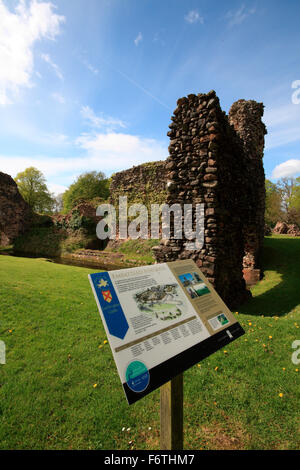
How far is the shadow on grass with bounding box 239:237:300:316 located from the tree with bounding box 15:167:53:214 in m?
31.6

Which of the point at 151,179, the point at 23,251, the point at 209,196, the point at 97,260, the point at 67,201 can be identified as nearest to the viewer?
the point at 209,196

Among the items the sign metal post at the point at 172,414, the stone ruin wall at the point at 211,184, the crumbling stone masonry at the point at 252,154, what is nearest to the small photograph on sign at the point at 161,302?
the sign metal post at the point at 172,414

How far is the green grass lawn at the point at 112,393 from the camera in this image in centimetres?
235

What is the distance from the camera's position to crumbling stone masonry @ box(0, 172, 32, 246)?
76.0 ft

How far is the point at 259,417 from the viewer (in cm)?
257

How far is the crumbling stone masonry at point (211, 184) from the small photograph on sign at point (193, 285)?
3.28 metres

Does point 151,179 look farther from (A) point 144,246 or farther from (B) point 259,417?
(B) point 259,417

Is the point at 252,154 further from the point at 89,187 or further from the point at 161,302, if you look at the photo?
the point at 89,187

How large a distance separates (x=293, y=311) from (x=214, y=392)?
431 centimetres

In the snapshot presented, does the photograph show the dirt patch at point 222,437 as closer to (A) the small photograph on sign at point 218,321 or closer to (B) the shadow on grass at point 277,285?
(A) the small photograph on sign at point 218,321

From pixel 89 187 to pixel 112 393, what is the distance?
34692mm

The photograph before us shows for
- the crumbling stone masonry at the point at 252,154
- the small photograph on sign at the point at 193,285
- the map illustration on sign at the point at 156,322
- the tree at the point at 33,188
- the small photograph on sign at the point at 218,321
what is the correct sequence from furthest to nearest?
the tree at the point at 33,188 < the crumbling stone masonry at the point at 252,154 < the small photograph on sign at the point at 193,285 < the small photograph on sign at the point at 218,321 < the map illustration on sign at the point at 156,322

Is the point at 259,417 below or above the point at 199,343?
below
